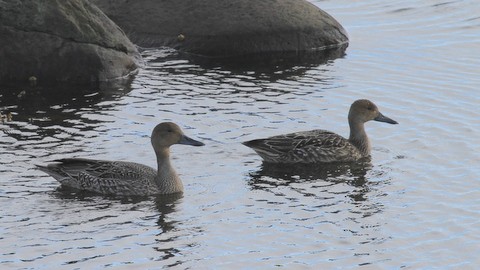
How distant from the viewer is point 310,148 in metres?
19.1

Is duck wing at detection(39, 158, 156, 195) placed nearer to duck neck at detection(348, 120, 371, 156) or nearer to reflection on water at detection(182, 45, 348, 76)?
duck neck at detection(348, 120, 371, 156)

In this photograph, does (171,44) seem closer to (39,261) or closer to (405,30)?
(405,30)

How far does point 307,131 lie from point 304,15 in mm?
6582

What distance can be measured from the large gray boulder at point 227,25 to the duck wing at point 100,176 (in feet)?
26.9

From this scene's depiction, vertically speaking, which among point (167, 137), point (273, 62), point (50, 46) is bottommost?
point (167, 137)

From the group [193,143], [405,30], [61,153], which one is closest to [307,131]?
[193,143]

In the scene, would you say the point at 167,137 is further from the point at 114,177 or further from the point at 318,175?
the point at 318,175

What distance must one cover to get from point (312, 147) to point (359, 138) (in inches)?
33.0

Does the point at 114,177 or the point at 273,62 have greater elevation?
the point at 273,62

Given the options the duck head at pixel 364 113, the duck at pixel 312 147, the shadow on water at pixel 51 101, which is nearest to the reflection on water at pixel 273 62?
the shadow on water at pixel 51 101

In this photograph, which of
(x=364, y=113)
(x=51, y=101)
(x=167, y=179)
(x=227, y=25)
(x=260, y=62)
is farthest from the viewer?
(x=227, y=25)

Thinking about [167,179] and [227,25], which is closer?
[167,179]

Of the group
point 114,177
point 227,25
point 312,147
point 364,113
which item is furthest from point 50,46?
point 114,177

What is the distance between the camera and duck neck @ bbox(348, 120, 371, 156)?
19.3 meters
